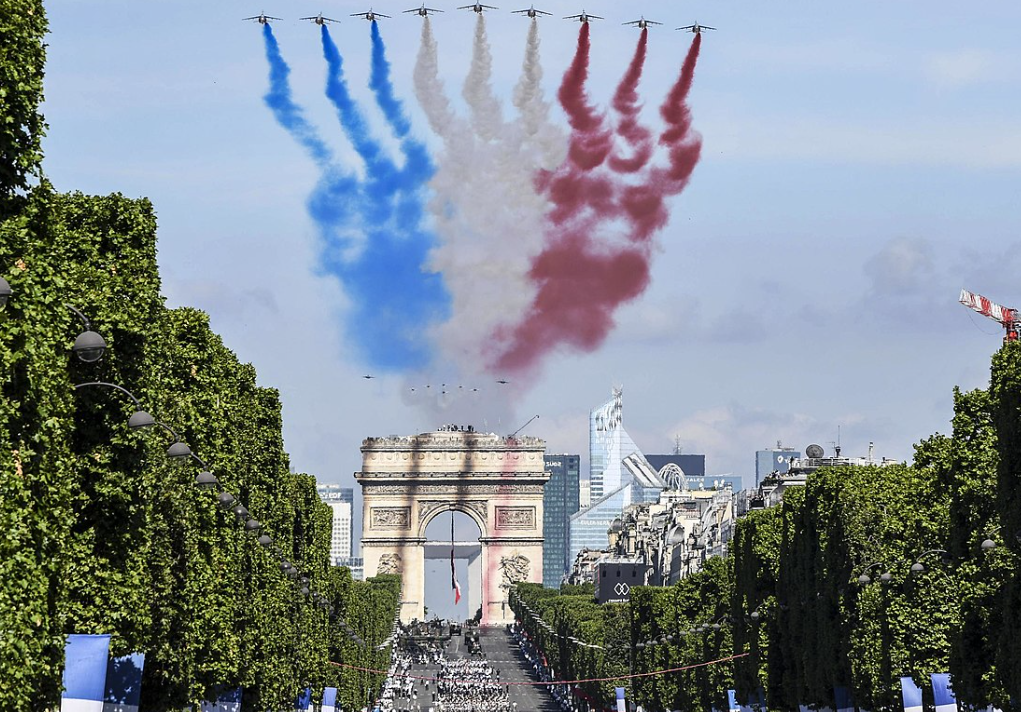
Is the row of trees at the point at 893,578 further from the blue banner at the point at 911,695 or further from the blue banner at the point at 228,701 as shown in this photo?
the blue banner at the point at 228,701

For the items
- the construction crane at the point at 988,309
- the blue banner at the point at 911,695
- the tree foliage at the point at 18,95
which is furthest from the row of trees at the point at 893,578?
the construction crane at the point at 988,309

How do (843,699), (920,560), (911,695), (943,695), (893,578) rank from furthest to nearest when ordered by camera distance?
(843,699)
(893,578)
(920,560)
(911,695)
(943,695)

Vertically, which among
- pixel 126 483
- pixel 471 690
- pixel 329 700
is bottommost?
pixel 126 483

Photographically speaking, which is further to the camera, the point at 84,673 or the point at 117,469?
the point at 117,469

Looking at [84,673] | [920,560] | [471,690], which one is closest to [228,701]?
[920,560]

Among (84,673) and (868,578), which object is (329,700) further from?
(84,673)

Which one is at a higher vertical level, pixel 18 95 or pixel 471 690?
pixel 471 690

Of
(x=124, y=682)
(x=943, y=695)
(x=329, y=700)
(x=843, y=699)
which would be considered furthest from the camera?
(x=329, y=700)
